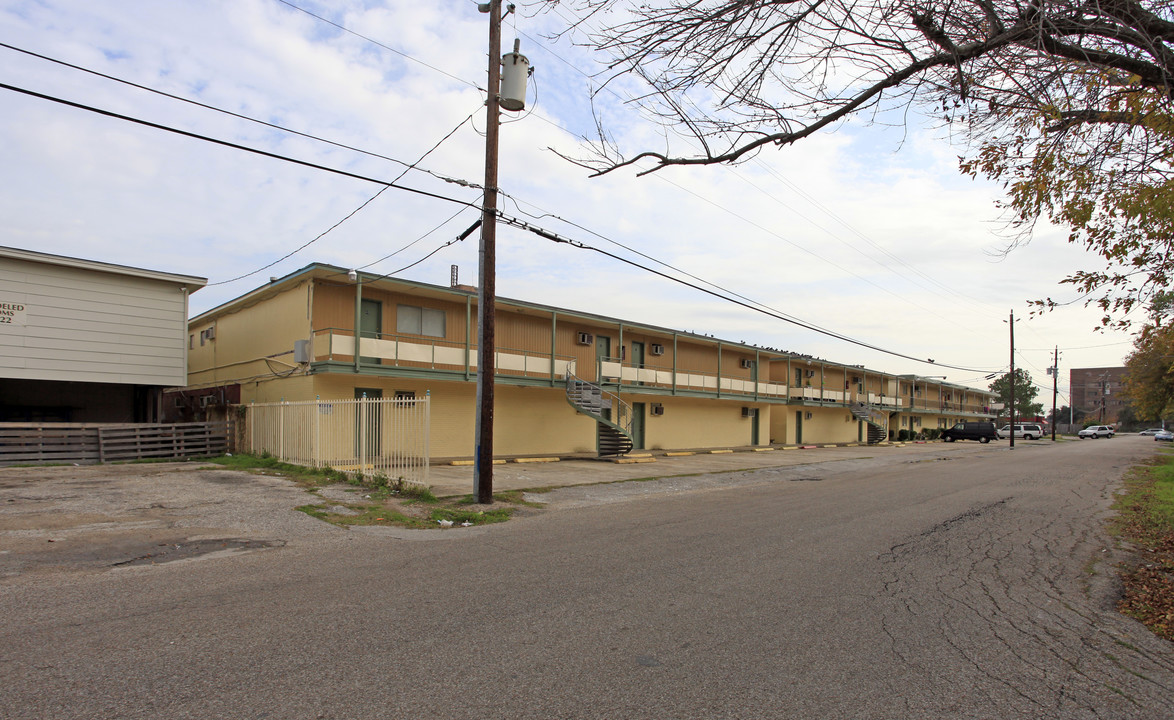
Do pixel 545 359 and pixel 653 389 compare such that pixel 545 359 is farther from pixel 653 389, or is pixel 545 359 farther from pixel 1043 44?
pixel 1043 44

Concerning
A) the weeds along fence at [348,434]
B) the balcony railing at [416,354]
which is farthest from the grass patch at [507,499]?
the balcony railing at [416,354]

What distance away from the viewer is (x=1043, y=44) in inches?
211

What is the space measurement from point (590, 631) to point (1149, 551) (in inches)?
329

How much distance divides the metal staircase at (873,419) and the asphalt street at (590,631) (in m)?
39.5

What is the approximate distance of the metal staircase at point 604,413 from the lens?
2412cm

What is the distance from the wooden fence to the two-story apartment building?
236 centimetres

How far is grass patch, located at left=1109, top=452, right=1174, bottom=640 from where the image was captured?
19.1 ft

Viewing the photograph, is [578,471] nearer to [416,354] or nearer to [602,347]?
[416,354]

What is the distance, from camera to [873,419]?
47.7m

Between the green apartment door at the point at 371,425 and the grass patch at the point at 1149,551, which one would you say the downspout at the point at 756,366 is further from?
the green apartment door at the point at 371,425

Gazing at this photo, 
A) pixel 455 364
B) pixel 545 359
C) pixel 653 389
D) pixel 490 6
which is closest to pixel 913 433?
pixel 653 389

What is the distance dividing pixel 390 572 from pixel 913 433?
56.7 metres

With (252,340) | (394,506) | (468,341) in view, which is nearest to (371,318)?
(468,341)

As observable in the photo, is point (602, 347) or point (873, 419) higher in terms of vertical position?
point (602, 347)
